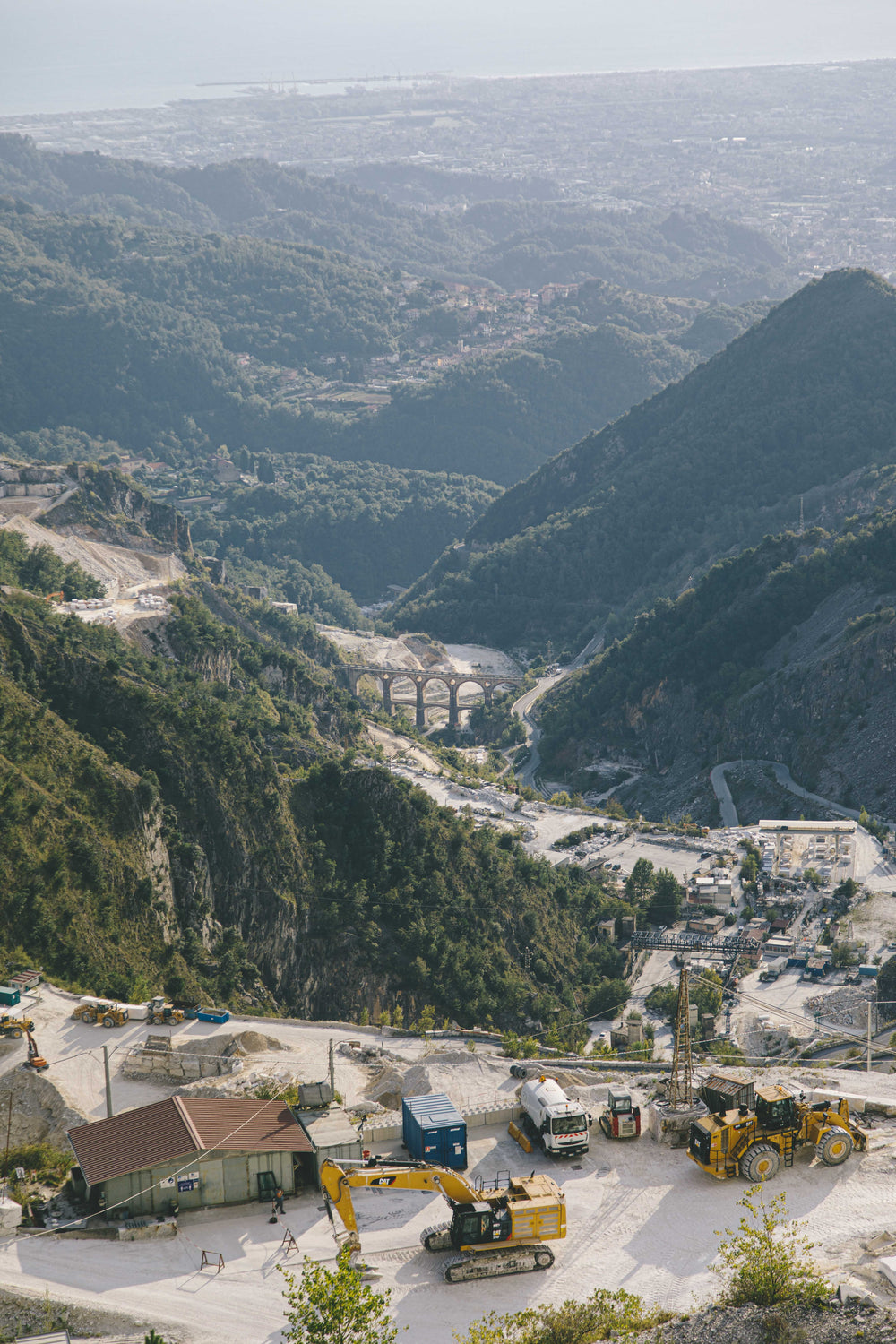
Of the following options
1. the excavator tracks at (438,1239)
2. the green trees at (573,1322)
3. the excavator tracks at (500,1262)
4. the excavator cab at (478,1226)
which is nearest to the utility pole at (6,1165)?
the excavator tracks at (438,1239)

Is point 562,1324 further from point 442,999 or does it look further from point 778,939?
point 778,939

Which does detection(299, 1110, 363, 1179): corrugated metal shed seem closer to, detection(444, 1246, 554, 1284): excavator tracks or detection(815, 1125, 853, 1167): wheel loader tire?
detection(444, 1246, 554, 1284): excavator tracks

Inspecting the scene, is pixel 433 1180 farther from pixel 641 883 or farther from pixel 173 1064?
pixel 641 883

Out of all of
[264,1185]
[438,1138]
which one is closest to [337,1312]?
[264,1185]

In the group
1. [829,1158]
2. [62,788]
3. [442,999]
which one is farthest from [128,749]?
[829,1158]

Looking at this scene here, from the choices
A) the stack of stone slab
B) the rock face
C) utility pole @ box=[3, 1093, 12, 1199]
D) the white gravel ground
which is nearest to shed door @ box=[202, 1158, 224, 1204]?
the white gravel ground

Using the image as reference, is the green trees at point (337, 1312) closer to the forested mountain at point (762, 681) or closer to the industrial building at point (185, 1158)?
the industrial building at point (185, 1158)

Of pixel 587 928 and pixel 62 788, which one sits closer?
pixel 62 788
